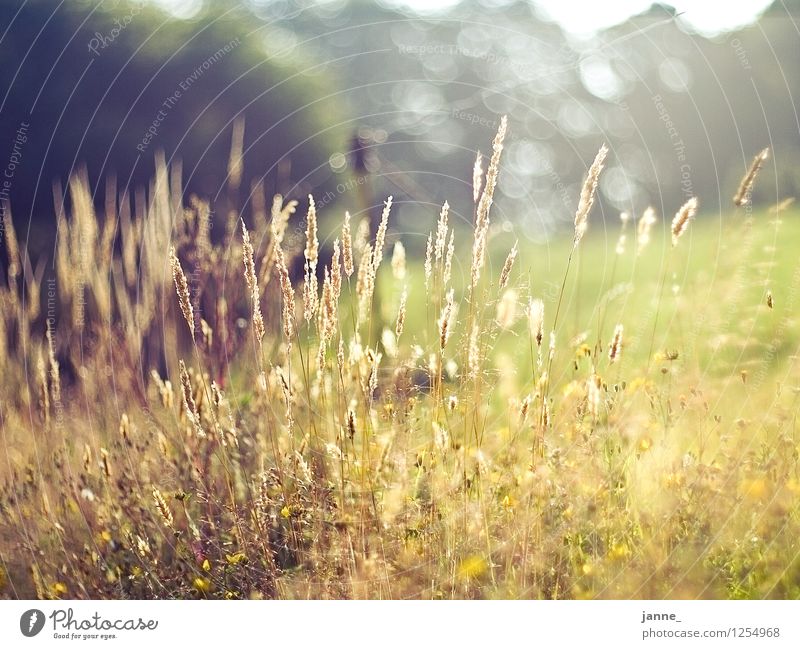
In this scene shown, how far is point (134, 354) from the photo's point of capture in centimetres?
281

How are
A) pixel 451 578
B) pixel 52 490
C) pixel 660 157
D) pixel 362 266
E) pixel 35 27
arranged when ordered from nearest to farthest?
pixel 362 266 → pixel 451 578 → pixel 52 490 → pixel 35 27 → pixel 660 157

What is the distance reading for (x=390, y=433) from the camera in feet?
7.82

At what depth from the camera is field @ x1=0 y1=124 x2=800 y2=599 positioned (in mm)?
2320

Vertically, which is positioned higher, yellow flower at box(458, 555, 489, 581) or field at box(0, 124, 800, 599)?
field at box(0, 124, 800, 599)

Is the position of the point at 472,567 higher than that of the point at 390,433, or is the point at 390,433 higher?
the point at 390,433

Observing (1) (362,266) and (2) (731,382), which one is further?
(2) (731,382)

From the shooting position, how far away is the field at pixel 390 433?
232 centimetres

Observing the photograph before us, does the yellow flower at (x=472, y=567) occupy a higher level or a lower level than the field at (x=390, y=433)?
lower

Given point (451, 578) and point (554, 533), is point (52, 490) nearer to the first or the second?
point (451, 578)

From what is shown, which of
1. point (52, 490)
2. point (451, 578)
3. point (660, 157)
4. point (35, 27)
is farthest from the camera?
point (660, 157)
